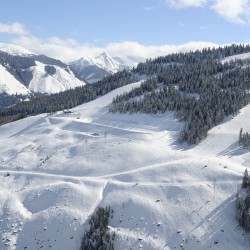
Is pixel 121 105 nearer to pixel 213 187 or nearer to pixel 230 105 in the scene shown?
pixel 230 105

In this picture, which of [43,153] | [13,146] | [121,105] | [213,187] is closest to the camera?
[213,187]

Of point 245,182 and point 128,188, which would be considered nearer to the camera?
point 245,182

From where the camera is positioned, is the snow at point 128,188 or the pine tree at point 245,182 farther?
the pine tree at point 245,182

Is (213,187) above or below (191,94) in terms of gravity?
below

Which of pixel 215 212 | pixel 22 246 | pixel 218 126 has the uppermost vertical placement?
pixel 218 126

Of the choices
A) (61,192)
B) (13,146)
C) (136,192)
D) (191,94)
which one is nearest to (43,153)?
(13,146)

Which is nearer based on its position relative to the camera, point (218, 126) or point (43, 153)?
point (43, 153)

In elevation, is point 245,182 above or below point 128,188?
above

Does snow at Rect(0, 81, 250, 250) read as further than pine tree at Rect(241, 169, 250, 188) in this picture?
No
